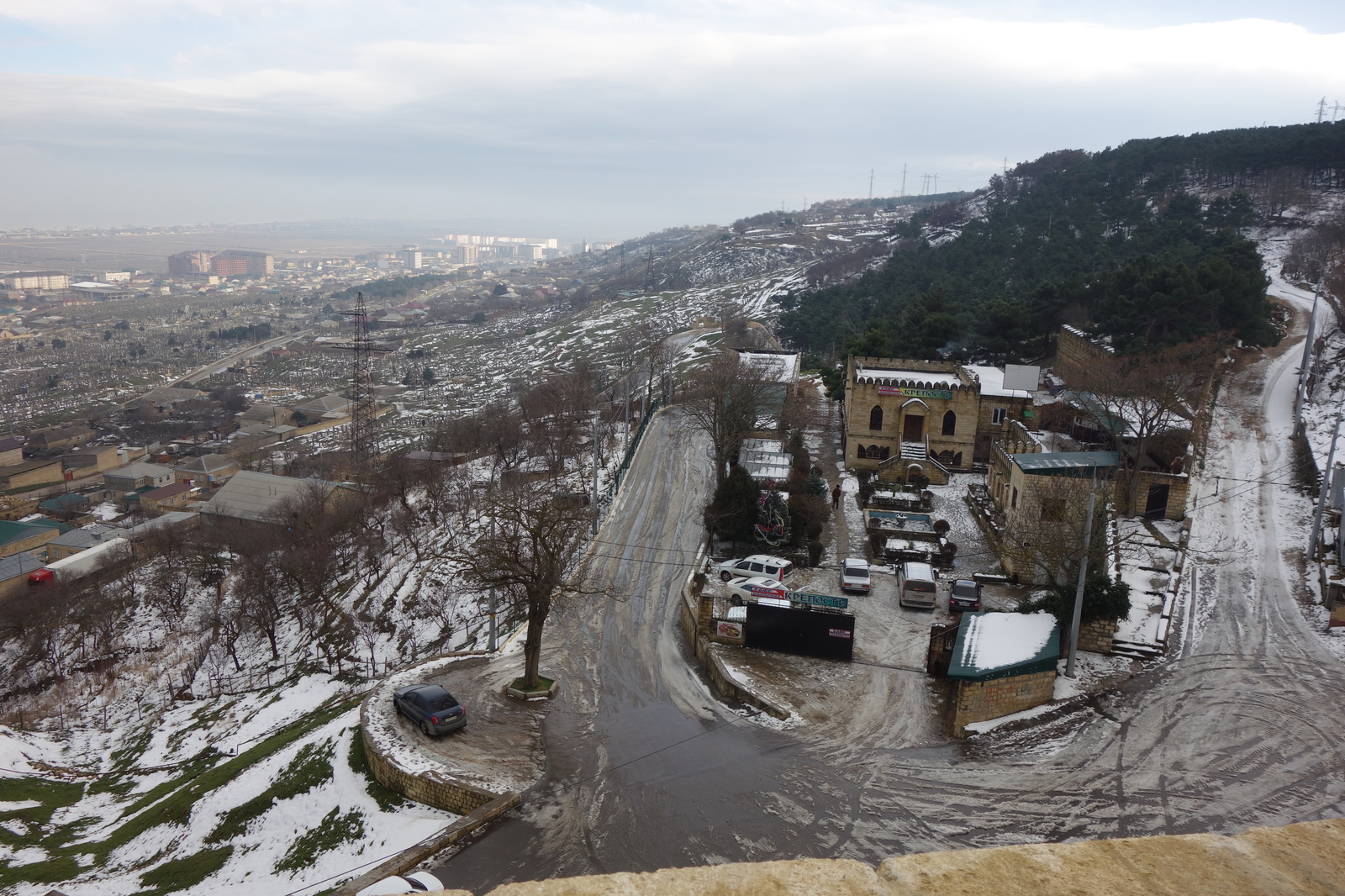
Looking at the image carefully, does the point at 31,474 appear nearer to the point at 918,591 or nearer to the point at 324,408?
the point at 324,408

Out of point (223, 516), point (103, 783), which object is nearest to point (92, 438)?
point (223, 516)

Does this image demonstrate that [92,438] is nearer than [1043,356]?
No

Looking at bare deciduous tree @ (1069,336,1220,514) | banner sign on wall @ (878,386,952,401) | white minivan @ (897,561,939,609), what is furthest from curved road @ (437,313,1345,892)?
banner sign on wall @ (878,386,952,401)

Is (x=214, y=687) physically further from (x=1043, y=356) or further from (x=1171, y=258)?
(x=1171, y=258)

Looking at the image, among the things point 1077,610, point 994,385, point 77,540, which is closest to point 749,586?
point 1077,610

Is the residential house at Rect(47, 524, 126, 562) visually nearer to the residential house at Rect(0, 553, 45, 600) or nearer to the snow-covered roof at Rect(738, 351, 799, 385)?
the residential house at Rect(0, 553, 45, 600)

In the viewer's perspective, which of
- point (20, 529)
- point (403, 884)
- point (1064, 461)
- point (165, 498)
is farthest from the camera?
point (165, 498)
